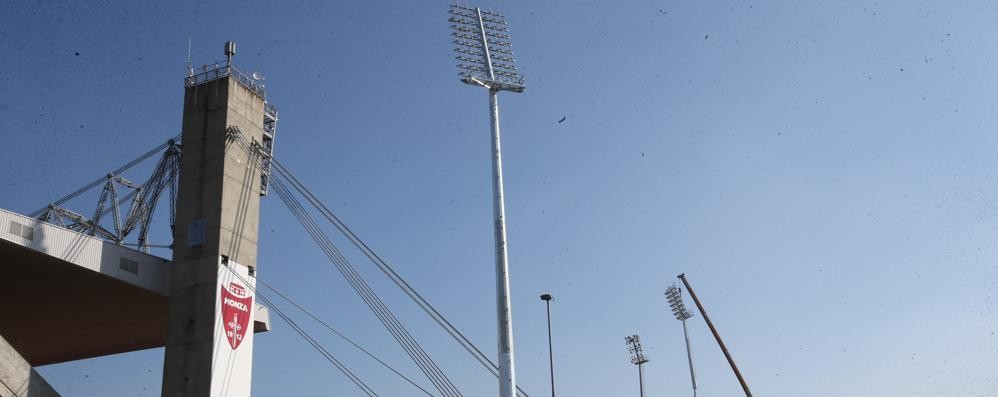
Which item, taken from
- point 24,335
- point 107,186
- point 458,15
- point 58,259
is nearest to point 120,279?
point 58,259

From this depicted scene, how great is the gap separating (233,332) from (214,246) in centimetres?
381

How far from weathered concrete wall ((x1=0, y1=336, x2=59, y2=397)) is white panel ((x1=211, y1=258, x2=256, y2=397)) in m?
6.23

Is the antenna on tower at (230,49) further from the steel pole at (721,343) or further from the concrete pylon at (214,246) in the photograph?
the steel pole at (721,343)

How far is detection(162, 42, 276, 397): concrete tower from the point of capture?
34562 millimetres

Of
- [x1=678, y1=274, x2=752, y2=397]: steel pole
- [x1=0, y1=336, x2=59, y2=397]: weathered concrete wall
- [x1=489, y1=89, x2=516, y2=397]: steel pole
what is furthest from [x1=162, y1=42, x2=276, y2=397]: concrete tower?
[x1=678, y1=274, x2=752, y2=397]: steel pole

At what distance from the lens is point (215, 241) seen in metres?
36.1

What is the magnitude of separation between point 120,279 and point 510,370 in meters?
20.0

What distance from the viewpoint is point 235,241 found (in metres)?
37.1

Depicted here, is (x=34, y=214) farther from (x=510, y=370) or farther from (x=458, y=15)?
(x=510, y=370)

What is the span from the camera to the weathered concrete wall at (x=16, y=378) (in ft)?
97.3

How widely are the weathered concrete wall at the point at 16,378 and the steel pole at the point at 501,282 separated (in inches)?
715

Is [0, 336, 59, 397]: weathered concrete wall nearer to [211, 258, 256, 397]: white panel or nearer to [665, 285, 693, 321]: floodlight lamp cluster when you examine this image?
[211, 258, 256, 397]: white panel

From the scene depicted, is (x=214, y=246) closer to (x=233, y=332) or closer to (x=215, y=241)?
(x=215, y=241)

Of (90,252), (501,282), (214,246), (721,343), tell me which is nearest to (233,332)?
(214,246)
